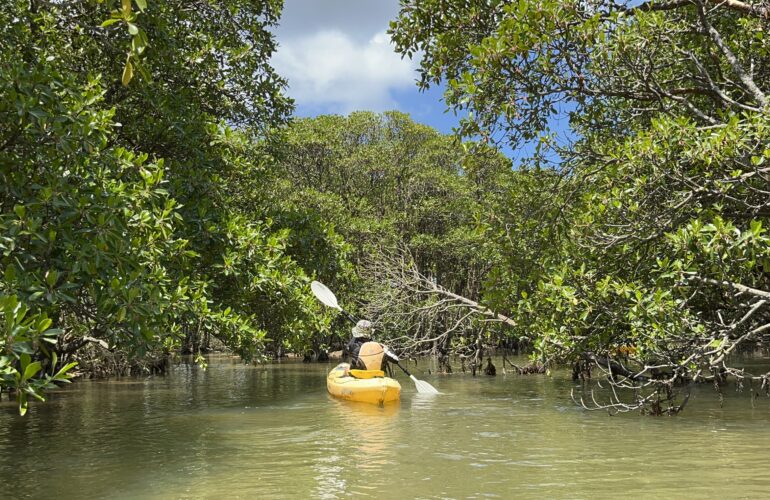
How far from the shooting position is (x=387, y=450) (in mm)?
9117

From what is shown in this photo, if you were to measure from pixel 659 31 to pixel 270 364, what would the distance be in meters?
25.9

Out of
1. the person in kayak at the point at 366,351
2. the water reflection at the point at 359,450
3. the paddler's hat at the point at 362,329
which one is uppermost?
the paddler's hat at the point at 362,329

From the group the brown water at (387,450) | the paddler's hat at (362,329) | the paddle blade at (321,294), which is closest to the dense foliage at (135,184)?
the paddle blade at (321,294)

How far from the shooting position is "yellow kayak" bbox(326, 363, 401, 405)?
13.7m

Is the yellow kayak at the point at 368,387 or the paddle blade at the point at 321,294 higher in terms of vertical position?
the paddle blade at the point at 321,294

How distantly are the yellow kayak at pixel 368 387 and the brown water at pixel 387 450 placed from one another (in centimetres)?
44

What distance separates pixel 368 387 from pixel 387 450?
15.2 feet

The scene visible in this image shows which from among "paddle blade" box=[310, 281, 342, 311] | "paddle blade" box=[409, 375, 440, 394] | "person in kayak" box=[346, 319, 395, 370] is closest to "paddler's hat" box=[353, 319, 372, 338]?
"person in kayak" box=[346, 319, 395, 370]

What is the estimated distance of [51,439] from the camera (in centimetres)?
1064

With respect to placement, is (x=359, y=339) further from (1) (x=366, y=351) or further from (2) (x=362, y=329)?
(1) (x=366, y=351)

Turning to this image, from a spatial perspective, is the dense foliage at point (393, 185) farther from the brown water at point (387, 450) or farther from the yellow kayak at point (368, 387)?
the brown water at point (387, 450)

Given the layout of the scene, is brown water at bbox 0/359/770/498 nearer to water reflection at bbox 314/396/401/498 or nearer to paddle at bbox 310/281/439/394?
water reflection at bbox 314/396/401/498

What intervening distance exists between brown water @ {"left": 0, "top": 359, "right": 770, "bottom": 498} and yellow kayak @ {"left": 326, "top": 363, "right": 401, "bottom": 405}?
0.44 metres

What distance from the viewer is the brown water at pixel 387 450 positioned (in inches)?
274
